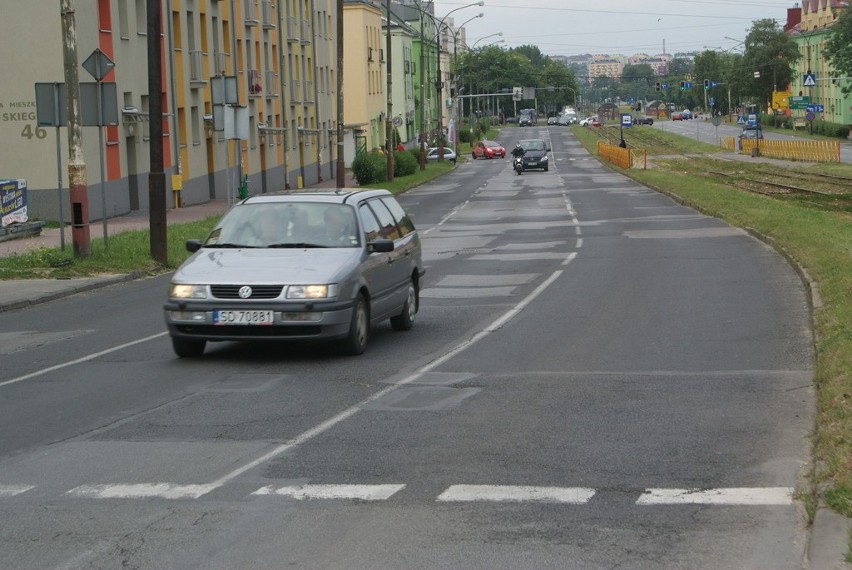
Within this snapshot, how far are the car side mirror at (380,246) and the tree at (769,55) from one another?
453ft

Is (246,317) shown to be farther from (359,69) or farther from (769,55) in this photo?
(769,55)

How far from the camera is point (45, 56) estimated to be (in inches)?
1502

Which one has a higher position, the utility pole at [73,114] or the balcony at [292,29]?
the balcony at [292,29]

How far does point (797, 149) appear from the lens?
78312 millimetres

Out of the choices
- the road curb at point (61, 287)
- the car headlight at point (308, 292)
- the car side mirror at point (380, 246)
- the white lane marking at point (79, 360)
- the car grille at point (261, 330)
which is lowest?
the road curb at point (61, 287)

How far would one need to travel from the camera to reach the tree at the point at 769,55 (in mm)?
147000

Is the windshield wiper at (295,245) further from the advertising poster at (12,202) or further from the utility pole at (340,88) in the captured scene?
the utility pole at (340,88)

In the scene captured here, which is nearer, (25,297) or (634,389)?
(634,389)

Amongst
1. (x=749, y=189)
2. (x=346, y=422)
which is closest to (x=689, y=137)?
(x=749, y=189)

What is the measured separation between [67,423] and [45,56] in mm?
30772

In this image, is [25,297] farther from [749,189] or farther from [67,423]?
[749,189]

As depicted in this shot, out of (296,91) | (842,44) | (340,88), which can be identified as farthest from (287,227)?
(842,44)

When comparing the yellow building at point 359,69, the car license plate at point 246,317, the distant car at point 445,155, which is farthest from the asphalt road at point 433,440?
the distant car at point 445,155

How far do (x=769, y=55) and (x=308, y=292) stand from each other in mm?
143945
